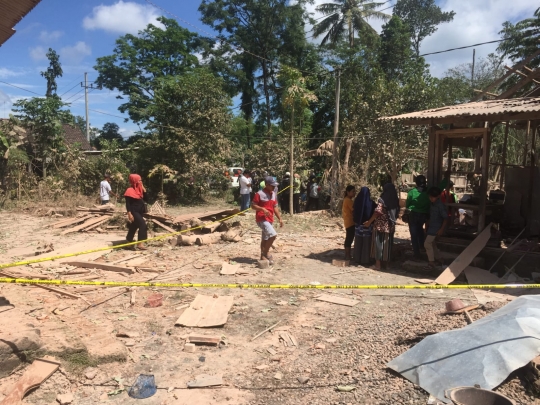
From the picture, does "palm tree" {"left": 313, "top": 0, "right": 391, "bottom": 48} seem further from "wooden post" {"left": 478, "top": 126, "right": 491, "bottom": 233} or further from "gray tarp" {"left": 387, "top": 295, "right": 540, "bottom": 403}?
"gray tarp" {"left": 387, "top": 295, "right": 540, "bottom": 403}

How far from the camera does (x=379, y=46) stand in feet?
94.5

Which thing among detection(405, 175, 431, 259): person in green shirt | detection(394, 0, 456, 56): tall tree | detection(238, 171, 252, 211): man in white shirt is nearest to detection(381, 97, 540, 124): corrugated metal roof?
detection(405, 175, 431, 259): person in green shirt

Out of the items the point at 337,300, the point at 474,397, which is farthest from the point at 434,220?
the point at 474,397

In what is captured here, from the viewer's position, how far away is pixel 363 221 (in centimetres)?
848

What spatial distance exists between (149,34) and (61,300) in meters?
30.8

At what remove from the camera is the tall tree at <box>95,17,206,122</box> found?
32.5 m

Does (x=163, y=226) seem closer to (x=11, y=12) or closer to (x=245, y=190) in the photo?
(x=245, y=190)

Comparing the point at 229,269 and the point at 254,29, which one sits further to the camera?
the point at 254,29

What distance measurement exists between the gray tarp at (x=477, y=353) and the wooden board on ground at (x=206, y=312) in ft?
7.93

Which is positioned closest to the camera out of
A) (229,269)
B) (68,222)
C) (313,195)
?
(229,269)

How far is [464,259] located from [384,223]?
154 cm

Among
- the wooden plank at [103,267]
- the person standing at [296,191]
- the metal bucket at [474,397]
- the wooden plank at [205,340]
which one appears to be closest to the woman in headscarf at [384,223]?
the wooden plank at [205,340]

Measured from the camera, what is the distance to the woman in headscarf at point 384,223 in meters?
8.17

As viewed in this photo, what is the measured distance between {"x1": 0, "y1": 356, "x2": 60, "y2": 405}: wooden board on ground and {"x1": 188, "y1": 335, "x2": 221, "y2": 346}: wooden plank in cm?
150
